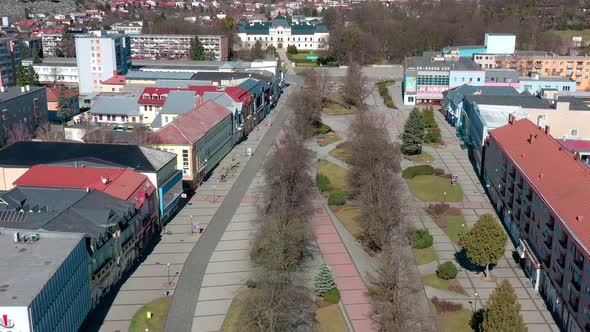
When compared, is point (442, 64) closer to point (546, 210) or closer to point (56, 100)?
point (56, 100)

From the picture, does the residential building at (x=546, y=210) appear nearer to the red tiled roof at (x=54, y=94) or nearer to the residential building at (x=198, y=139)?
the residential building at (x=198, y=139)

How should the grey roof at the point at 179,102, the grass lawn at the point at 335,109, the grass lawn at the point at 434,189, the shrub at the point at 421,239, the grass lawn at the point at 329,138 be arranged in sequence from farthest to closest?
1. the grass lawn at the point at 335,109
2. the grass lawn at the point at 329,138
3. the grey roof at the point at 179,102
4. the grass lawn at the point at 434,189
5. the shrub at the point at 421,239

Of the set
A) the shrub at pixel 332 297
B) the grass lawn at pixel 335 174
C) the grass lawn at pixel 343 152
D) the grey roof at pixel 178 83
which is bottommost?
the shrub at pixel 332 297

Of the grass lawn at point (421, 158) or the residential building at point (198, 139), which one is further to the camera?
the grass lawn at point (421, 158)

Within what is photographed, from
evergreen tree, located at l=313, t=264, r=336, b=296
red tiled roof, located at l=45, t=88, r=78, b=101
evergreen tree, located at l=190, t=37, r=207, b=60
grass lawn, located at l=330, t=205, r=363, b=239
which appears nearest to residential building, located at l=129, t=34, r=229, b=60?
evergreen tree, located at l=190, t=37, r=207, b=60

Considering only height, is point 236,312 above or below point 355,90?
below

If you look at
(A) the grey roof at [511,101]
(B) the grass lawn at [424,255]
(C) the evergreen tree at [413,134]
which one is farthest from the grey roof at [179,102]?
(B) the grass lawn at [424,255]

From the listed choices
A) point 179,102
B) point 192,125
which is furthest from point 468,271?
point 179,102
